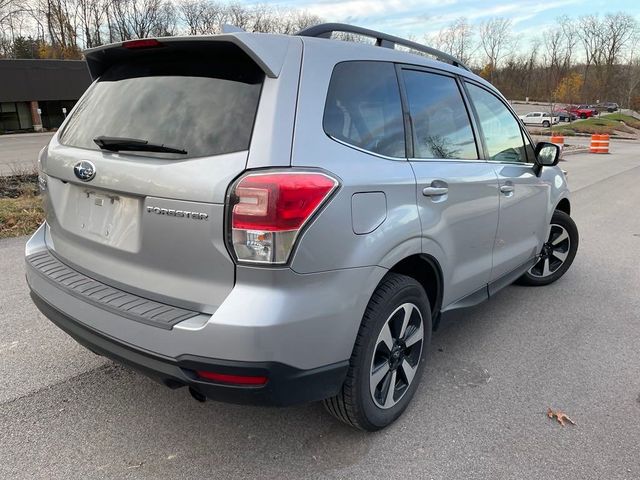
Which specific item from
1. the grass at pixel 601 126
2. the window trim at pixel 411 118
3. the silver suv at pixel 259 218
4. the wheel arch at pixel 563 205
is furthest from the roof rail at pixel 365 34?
the grass at pixel 601 126

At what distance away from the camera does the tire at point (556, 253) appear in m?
4.92

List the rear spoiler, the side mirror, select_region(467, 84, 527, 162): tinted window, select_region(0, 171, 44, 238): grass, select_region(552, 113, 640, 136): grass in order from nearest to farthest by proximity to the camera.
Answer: the rear spoiler → select_region(467, 84, 527, 162): tinted window → the side mirror → select_region(0, 171, 44, 238): grass → select_region(552, 113, 640, 136): grass

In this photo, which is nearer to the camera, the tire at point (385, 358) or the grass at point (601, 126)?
the tire at point (385, 358)

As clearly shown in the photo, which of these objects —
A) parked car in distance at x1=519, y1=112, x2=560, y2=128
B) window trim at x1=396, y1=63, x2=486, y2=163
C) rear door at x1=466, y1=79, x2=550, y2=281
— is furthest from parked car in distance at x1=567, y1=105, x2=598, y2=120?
window trim at x1=396, y1=63, x2=486, y2=163

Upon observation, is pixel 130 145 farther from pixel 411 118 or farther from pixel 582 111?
pixel 582 111

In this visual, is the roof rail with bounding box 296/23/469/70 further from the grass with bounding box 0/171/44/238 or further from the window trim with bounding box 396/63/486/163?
the grass with bounding box 0/171/44/238

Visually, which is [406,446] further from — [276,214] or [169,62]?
[169,62]

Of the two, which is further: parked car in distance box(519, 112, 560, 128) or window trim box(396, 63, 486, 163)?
parked car in distance box(519, 112, 560, 128)

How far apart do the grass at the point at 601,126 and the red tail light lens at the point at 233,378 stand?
130 feet

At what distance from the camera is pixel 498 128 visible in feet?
12.4

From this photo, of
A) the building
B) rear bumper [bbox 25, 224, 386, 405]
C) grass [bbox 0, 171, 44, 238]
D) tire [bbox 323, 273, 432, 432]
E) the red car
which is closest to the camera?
rear bumper [bbox 25, 224, 386, 405]

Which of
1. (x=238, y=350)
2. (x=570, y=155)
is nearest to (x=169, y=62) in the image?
(x=238, y=350)

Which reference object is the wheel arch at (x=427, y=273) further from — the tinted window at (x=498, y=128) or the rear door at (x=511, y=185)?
the tinted window at (x=498, y=128)

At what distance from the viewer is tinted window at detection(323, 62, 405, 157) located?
7.53 feet
